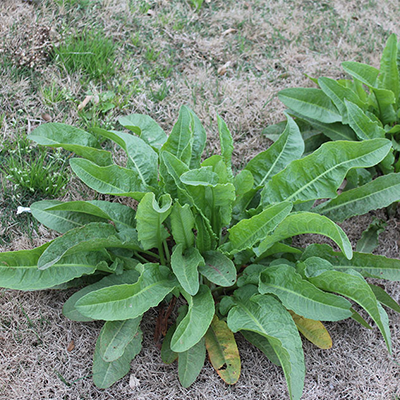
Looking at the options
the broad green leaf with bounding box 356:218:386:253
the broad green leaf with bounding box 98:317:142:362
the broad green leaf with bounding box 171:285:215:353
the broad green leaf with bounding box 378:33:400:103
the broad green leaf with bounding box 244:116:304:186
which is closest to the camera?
the broad green leaf with bounding box 171:285:215:353

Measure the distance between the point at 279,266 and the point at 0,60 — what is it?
2.34m

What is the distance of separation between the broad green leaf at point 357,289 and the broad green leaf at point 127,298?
754 millimetres

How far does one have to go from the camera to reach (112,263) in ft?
7.70

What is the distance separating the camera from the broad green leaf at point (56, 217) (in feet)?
7.65

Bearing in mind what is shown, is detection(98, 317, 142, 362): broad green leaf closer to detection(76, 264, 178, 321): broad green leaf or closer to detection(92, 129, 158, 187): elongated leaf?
detection(76, 264, 178, 321): broad green leaf

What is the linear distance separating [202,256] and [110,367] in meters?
0.71

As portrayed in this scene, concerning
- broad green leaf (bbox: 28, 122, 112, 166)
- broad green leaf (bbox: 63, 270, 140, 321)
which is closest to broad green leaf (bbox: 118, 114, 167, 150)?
broad green leaf (bbox: 28, 122, 112, 166)

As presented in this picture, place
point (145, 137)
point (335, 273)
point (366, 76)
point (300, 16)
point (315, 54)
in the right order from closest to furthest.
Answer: point (335, 273) → point (145, 137) → point (366, 76) → point (315, 54) → point (300, 16)

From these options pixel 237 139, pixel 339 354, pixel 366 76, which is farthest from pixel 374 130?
pixel 339 354

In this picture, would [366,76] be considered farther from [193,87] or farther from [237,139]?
[193,87]

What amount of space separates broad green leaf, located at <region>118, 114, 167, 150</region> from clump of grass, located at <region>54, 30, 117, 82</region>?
66 cm

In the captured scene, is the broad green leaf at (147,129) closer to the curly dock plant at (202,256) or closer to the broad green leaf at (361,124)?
the curly dock plant at (202,256)

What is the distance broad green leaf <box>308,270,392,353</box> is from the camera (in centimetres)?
204

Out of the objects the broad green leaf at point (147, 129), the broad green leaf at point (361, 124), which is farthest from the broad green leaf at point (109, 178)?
the broad green leaf at point (361, 124)
